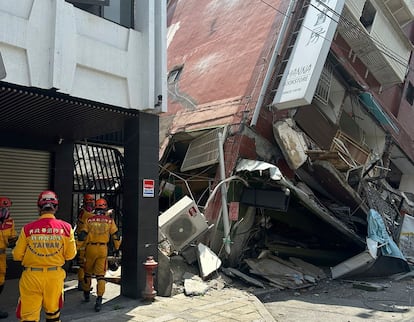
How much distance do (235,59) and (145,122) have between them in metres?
7.14

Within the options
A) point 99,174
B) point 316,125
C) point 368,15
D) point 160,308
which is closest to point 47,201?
point 160,308

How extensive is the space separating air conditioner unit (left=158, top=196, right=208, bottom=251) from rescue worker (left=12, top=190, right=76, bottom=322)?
187 inches

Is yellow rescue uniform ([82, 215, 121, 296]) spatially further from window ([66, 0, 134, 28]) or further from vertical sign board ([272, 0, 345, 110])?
vertical sign board ([272, 0, 345, 110])

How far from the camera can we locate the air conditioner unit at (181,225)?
994 cm

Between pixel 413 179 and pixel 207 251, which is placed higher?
pixel 413 179

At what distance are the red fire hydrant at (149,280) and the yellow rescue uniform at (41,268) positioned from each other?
2.46 meters

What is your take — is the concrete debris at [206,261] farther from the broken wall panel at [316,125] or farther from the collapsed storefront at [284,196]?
the broken wall panel at [316,125]

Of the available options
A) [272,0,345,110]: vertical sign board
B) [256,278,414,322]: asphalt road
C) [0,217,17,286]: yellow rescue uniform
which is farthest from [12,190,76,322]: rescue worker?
[272,0,345,110]: vertical sign board

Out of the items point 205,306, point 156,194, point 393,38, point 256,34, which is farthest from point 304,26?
point 205,306

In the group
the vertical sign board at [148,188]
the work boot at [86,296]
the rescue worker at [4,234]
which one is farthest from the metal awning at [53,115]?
the work boot at [86,296]

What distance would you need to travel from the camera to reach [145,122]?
8.01 m

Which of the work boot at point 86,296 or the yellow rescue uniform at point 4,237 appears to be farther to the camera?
the work boot at point 86,296

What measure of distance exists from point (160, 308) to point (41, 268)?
283 centimetres

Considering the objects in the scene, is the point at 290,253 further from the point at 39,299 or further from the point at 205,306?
the point at 39,299
